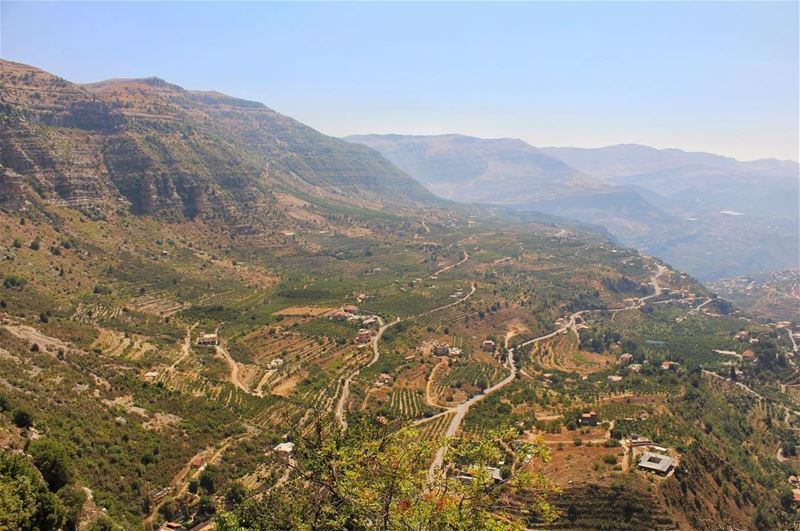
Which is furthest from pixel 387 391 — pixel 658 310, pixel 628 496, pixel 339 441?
pixel 658 310

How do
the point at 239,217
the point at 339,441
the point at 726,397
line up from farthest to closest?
the point at 239,217 < the point at 726,397 < the point at 339,441

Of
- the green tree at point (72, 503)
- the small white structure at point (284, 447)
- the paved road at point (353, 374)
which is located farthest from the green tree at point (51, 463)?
the paved road at point (353, 374)

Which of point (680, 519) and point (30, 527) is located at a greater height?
point (30, 527)

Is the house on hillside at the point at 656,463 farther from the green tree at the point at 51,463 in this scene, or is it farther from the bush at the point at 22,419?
the bush at the point at 22,419

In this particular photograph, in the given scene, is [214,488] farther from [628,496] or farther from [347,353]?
[347,353]

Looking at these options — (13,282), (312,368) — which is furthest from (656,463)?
(13,282)

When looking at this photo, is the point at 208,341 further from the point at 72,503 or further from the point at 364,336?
the point at 72,503
